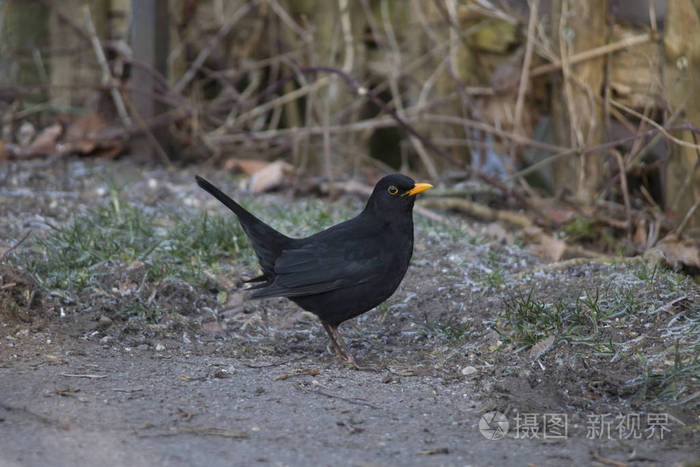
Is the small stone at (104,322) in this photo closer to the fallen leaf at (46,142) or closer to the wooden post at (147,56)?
the wooden post at (147,56)

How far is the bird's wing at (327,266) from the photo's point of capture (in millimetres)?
3799

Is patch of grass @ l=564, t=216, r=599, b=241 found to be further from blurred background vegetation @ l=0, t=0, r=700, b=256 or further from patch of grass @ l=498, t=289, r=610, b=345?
patch of grass @ l=498, t=289, r=610, b=345

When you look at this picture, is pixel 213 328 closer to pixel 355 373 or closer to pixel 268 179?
pixel 355 373

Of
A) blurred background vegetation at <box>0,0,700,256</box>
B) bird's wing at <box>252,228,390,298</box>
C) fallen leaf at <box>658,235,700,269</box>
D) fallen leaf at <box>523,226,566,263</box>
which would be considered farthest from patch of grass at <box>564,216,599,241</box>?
bird's wing at <box>252,228,390,298</box>

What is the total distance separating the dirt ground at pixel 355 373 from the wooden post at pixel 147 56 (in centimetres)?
236

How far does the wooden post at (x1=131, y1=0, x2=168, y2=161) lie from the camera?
723 centimetres

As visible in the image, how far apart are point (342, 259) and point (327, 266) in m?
0.08

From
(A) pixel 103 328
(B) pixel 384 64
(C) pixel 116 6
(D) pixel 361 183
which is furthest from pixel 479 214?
(C) pixel 116 6

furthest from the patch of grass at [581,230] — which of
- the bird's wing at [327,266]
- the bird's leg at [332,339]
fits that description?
the bird's leg at [332,339]

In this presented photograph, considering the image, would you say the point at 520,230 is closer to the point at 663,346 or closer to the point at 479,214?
the point at 479,214

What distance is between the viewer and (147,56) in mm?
7281

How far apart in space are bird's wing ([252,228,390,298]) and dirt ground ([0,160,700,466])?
1.22ft

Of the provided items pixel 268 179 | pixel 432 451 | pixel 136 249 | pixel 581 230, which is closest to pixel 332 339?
pixel 432 451

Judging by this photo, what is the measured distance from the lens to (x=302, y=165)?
7012 millimetres
